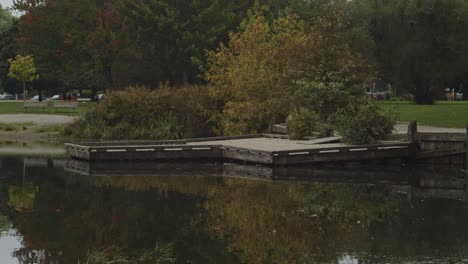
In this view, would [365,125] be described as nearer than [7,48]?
Yes

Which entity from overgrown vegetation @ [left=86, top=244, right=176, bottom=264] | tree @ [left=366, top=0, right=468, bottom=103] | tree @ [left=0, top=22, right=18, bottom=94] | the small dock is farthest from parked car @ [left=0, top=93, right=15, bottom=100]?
overgrown vegetation @ [left=86, top=244, right=176, bottom=264]

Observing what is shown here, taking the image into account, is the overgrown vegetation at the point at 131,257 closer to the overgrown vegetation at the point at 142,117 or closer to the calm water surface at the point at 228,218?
the calm water surface at the point at 228,218

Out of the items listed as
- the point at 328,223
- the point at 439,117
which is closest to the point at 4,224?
the point at 328,223

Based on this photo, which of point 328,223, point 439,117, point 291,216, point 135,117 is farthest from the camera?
point 135,117

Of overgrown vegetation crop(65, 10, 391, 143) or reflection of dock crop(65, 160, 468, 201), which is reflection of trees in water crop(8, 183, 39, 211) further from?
overgrown vegetation crop(65, 10, 391, 143)

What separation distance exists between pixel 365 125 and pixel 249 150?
4.71m

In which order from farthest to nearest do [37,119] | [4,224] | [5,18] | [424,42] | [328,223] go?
[5,18] → [424,42] → [37,119] → [4,224] → [328,223]

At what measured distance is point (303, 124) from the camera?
32406 millimetres

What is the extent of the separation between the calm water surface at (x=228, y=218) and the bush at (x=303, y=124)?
593cm

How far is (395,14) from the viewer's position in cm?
5878

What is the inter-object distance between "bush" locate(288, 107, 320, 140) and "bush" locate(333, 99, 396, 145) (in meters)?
1.34

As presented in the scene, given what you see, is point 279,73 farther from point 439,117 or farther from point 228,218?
point 228,218

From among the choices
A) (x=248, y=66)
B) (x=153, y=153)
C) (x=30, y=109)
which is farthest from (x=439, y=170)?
(x=30, y=109)

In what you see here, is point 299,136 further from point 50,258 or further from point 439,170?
point 50,258
